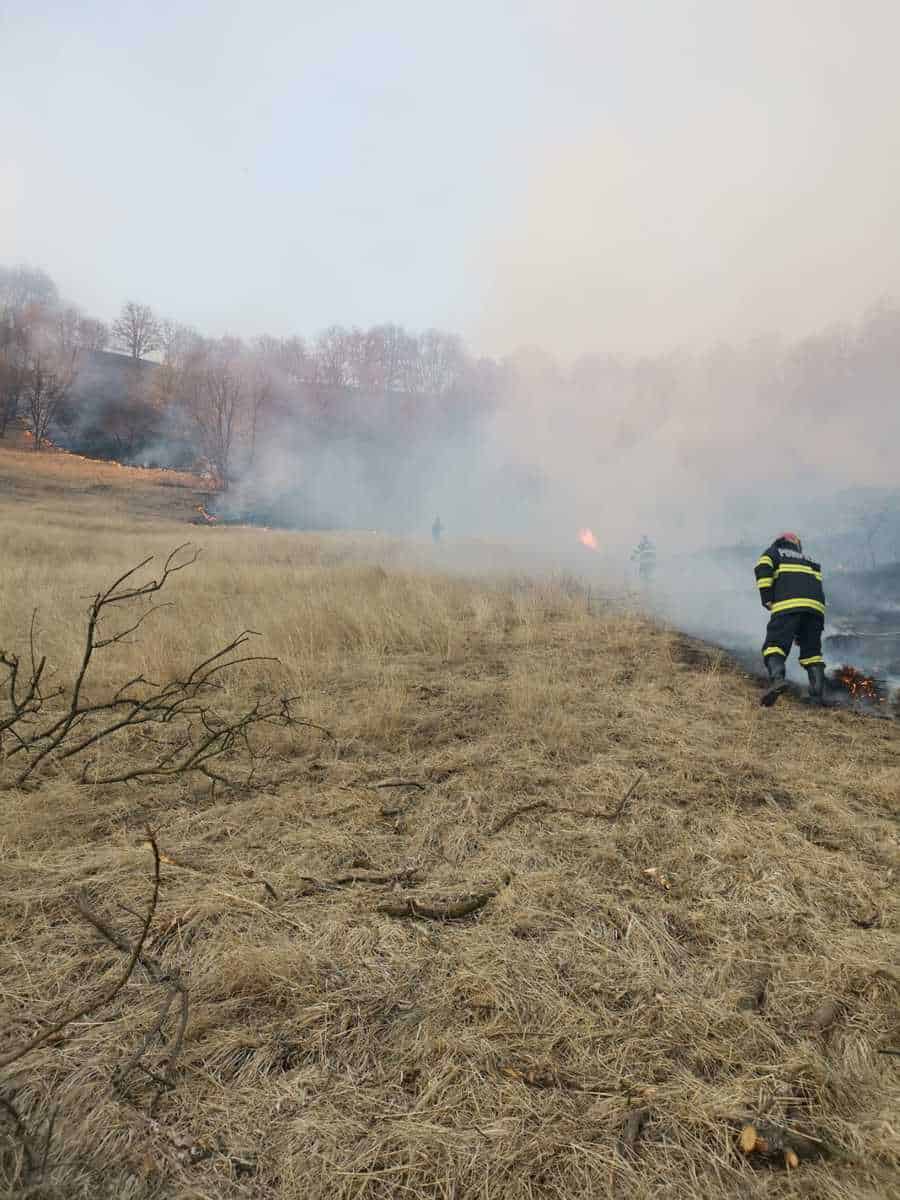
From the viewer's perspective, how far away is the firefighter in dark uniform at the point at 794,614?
5.33m

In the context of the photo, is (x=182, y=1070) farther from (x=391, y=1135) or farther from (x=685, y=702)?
(x=685, y=702)

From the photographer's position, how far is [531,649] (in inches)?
260

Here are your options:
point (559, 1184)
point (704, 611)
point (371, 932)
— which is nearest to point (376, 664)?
point (371, 932)

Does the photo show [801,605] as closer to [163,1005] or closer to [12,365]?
[163,1005]

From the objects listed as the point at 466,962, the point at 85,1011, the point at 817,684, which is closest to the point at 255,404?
the point at 817,684

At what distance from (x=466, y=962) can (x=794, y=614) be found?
16.1 feet

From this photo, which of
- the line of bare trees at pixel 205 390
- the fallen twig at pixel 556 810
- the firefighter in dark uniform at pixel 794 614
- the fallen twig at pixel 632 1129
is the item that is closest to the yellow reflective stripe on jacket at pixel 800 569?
the firefighter in dark uniform at pixel 794 614

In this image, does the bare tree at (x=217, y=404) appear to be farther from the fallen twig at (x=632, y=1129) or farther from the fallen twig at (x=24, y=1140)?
the fallen twig at (x=632, y=1129)

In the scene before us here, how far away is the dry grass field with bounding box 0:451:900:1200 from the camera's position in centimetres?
137

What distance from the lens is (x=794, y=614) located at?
549 cm

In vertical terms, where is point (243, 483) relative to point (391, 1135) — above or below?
above

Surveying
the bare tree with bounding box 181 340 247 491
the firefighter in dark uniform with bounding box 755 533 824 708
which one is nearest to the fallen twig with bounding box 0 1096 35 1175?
the firefighter in dark uniform with bounding box 755 533 824 708

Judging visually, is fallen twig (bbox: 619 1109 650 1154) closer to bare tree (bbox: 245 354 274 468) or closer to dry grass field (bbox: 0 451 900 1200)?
dry grass field (bbox: 0 451 900 1200)

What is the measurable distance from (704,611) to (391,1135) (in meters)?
9.82
